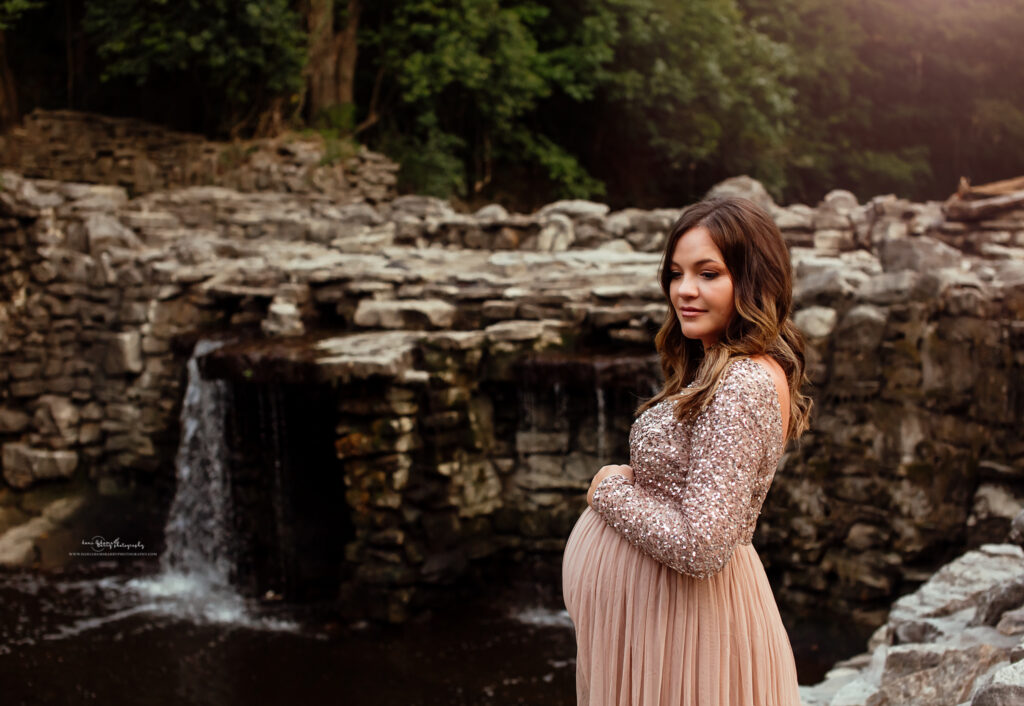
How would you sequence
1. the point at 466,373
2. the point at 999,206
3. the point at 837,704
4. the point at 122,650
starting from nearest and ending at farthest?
the point at 837,704
the point at 122,650
the point at 466,373
the point at 999,206

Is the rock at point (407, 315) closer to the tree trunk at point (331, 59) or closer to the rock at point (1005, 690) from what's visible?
the rock at point (1005, 690)

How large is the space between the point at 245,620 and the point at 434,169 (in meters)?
9.30

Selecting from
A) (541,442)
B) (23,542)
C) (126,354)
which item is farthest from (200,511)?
(541,442)

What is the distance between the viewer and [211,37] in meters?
12.3

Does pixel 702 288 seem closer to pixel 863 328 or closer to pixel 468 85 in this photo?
pixel 863 328

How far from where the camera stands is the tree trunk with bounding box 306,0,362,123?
13.7m

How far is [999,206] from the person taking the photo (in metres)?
9.70

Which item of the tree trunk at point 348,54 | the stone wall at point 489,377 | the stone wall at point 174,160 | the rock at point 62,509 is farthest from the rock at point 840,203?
the rock at point 62,509

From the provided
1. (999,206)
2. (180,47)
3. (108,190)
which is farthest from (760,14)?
(108,190)

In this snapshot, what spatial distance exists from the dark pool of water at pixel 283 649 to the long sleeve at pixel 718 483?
407 centimetres

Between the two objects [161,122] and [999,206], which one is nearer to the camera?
[999,206]

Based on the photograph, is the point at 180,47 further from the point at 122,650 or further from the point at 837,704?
the point at 837,704

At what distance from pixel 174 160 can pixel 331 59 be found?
2.99 meters

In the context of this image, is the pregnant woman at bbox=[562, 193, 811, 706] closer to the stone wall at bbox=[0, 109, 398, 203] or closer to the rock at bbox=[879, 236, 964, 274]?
the rock at bbox=[879, 236, 964, 274]
